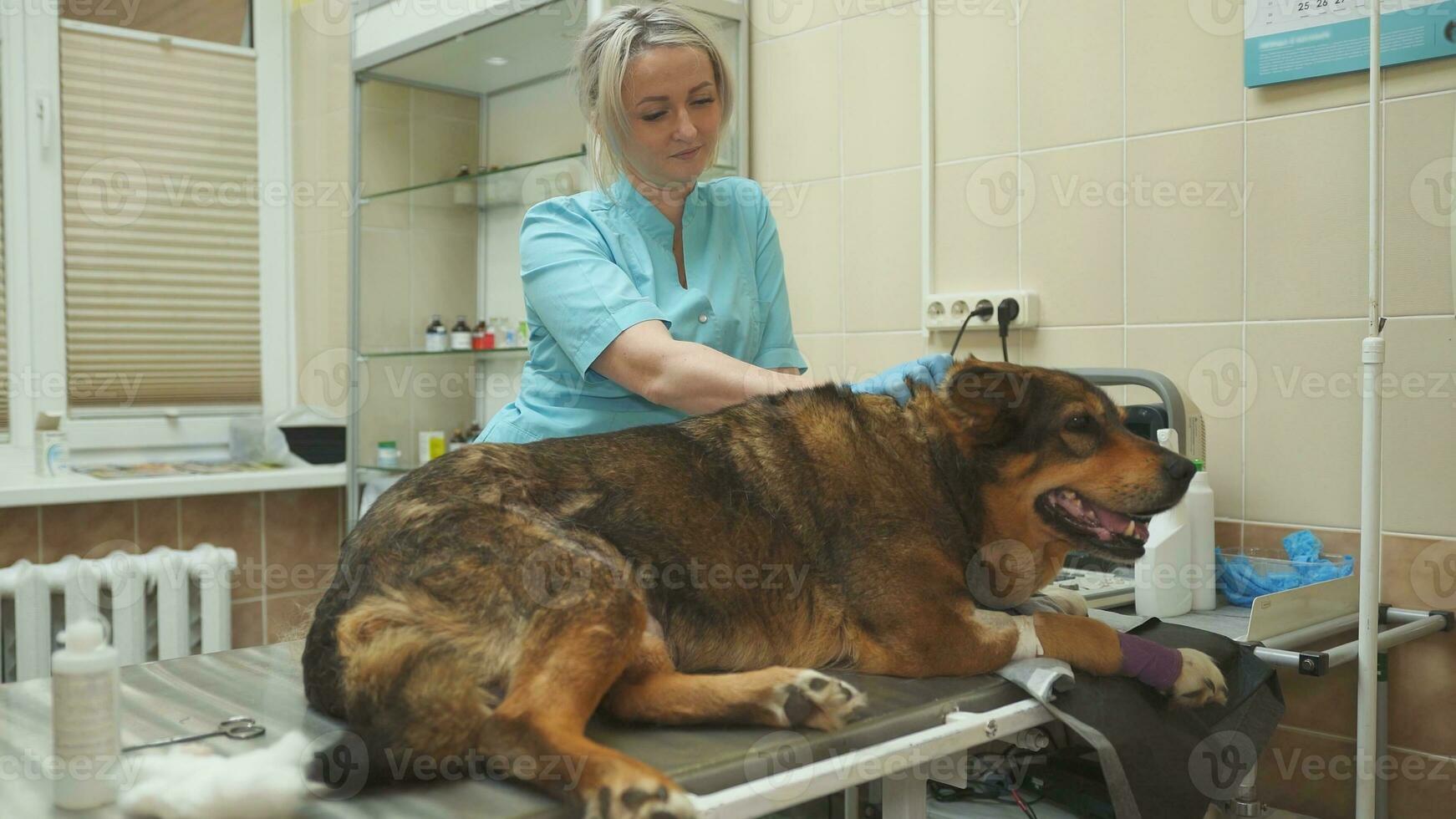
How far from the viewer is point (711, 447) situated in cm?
155

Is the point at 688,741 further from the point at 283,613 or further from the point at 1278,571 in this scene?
the point at 283,613

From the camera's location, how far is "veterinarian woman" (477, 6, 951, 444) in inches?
68.5

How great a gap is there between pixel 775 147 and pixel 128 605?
7.54 feet

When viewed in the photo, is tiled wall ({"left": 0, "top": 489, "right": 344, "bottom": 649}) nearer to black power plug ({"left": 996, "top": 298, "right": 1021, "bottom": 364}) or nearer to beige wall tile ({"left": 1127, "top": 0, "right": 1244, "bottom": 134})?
black power plug ({"left": 996, "top": 298, "right": 1021, "bottom": 364})

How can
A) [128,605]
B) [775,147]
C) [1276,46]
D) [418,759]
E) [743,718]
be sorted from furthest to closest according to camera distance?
[775,147] < [128,605] < [1276,46] < [743,718] < [418,759]

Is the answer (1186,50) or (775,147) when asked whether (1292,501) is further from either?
(775,147)

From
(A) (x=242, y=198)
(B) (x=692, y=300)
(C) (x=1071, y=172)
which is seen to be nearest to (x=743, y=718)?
(B) (x=692, y=300)

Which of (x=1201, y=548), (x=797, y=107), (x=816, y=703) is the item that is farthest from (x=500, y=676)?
(x=797, y=107)

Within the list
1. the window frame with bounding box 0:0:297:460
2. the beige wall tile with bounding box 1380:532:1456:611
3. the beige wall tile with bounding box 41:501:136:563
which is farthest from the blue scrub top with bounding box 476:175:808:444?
the window frame with bounding box 0:0:297:460

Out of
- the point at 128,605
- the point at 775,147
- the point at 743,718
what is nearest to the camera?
the point at 743,718

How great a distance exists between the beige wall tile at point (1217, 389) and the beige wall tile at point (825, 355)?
918 mm

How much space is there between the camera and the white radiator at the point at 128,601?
291cm

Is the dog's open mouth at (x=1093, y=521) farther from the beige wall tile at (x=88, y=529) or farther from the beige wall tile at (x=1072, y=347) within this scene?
the beige wall tile at (x=88, y=529)

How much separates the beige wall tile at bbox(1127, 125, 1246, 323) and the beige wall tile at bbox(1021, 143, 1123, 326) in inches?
1.5
